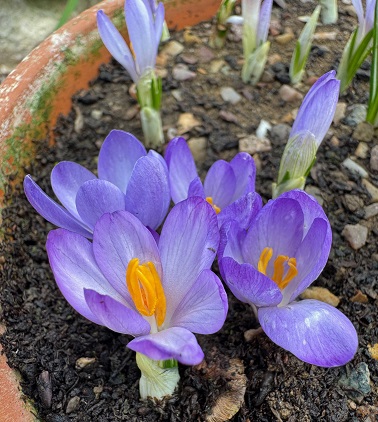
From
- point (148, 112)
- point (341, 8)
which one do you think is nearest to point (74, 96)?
point (148, 112)

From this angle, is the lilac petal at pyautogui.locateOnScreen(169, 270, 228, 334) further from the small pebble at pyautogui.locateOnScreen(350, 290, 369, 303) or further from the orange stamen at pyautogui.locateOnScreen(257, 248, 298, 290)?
the small pebble at pyautogui.locateOnScreen(350, 290, 369, 303)

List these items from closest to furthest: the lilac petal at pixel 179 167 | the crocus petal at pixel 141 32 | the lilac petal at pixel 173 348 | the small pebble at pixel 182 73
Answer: the lilac petal at pixel 173 348
the lilac petal at pixel 179 167
the crocus petal at pixel 141 32
the small pebble at pixel 182 73

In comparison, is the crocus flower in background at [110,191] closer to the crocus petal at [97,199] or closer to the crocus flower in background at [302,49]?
the crocus petal at [97,199]

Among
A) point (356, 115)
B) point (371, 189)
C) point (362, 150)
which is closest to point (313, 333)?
point (371, 189)

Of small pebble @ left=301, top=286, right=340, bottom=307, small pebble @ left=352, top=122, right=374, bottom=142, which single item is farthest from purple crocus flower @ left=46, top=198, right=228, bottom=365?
small pebble @ left=352, top=122, right=374, bottom=142

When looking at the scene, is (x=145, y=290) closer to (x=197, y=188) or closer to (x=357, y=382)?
(x=197, y=188)

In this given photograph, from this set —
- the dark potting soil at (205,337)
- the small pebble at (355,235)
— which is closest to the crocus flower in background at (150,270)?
the dark potting soil at (205,337)
